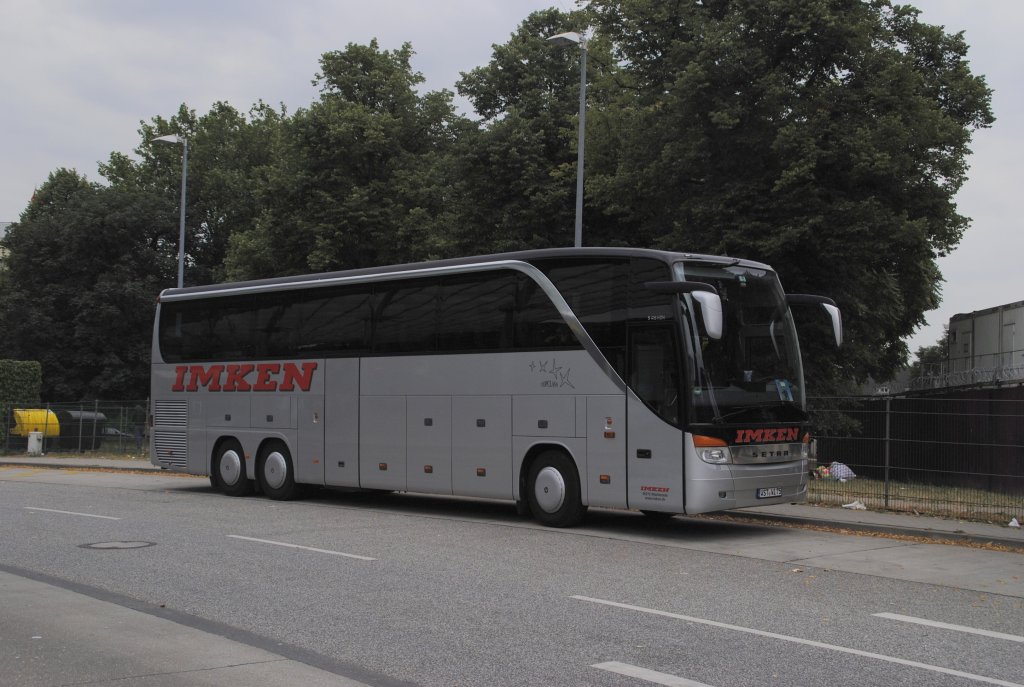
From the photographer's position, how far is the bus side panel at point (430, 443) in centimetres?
1597

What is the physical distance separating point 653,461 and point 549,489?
1911 millimetres

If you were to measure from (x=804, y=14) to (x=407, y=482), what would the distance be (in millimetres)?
15967

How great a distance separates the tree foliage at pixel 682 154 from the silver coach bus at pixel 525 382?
36.7 feet

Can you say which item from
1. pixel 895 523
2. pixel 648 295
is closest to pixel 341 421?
pixel 648 295

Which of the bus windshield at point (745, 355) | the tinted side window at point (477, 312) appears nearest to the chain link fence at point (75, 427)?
the tinted side window at point (477, 312)

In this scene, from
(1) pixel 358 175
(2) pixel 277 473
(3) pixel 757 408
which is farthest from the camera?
(1) pixel 358 175

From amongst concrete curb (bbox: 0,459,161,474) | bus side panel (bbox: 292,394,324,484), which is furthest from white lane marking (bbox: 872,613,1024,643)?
concrete curb (bbox: 0,459,161,474)

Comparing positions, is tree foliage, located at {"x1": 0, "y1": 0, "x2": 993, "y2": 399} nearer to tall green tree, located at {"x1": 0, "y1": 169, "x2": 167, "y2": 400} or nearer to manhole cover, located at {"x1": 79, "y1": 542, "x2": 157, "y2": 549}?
tall green tree, located at {"x1": 0, "y1": 169, "x2": 167, "y2": 400}

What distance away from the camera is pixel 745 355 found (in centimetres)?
1338

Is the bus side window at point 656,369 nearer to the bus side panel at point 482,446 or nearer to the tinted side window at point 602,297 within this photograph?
the tinted side window at point 602,297

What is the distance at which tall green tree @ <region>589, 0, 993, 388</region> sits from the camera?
979 inches

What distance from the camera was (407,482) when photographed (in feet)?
54.6

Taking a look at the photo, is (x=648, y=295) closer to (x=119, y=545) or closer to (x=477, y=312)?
(x=477, y=312)

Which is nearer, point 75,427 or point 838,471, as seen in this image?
point 838,471
